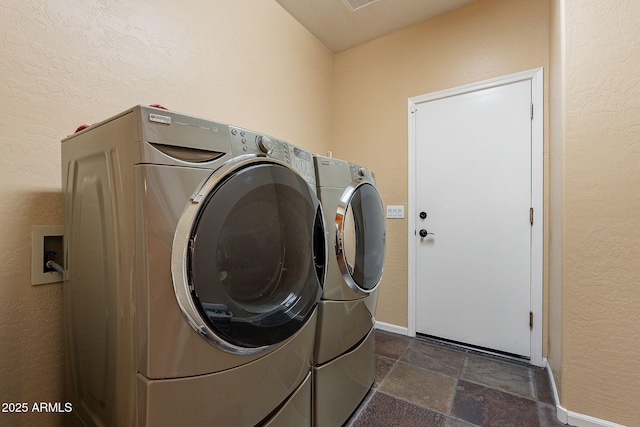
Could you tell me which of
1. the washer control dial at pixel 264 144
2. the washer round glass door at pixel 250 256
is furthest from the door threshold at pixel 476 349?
the washer control dial at pixel 264 144

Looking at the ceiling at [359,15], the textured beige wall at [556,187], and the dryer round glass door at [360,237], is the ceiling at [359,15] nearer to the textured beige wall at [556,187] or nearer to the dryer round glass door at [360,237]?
the textured beige wall at [556,187]

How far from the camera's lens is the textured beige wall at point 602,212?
1214mm

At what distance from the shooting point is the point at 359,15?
2.21m

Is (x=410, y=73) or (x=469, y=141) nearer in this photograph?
(x=469, y=141)

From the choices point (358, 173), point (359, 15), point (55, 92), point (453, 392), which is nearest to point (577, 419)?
point (453, 392)

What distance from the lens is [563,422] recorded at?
134 cm

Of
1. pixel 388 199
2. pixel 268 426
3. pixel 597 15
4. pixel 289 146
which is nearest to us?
pixel 268 426

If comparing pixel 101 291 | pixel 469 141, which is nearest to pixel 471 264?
pixel 469 141

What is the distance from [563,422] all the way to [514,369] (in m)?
0.51

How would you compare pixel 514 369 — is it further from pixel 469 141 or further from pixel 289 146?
pixel 289 146

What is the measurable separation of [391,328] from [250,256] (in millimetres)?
2050

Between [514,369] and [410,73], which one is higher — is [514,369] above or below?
below

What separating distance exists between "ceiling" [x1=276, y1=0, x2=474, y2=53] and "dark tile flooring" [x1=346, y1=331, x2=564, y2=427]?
8.69 feet

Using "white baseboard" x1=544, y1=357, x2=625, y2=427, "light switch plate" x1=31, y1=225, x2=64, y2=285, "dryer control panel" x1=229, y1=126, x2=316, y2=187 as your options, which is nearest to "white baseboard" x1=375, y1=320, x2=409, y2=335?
"white baseboard" x1=544, y1=357, x2=625, y2=427
